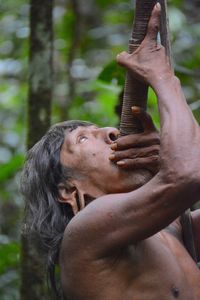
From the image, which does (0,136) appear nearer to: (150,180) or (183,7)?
(183,7)

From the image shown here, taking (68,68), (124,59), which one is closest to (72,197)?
(124,59)

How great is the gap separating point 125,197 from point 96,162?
1.01 feet

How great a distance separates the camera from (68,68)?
22.4ft

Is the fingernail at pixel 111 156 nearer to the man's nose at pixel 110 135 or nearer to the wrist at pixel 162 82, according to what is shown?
the man's nose at pixel 110 135

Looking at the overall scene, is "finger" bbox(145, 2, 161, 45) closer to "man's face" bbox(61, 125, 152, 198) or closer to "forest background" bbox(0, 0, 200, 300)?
"man's face" bbox(61, 125, 152, 198)

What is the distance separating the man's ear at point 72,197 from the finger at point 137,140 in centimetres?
32

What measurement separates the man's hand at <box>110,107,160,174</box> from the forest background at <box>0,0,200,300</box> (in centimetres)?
212

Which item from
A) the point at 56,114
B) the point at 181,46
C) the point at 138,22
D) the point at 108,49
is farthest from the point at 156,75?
the point at 108,49

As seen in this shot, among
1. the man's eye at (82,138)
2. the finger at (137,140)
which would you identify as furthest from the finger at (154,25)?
the man's eye at (82,138)

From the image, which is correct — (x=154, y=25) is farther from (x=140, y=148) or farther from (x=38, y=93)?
(x=38, y=93)

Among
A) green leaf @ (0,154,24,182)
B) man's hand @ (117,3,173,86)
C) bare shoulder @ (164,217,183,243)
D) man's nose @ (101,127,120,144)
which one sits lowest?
green leaf @ (0,154,24,182)

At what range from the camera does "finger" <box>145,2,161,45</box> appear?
294 centimetres

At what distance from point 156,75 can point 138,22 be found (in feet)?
0.65

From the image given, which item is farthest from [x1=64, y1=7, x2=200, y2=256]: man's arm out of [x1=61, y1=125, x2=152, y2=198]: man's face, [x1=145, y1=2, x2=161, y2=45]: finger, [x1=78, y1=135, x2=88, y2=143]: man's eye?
[x1=78, y1=135, x2=88, y2=143]: man's eye
